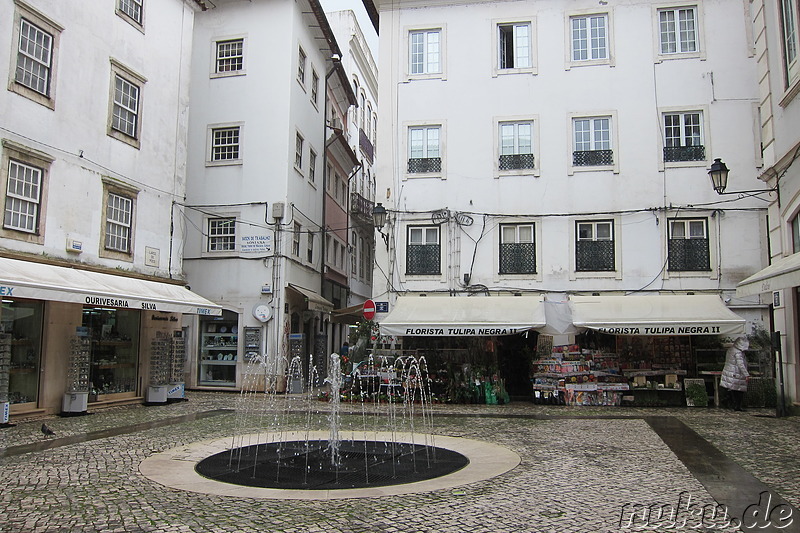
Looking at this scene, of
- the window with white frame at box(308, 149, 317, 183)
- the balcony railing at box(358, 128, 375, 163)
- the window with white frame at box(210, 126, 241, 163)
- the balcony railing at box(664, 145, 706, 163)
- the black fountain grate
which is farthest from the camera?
the balcony railing at box(358, 128, 375, 163)

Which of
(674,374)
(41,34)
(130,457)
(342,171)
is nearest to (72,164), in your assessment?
(41,34)

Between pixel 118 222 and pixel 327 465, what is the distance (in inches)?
445

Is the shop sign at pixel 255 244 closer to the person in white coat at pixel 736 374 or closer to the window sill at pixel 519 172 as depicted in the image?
the window sill at pixel 519 172

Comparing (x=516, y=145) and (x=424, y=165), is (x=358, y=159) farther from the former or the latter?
(x=516, y=145)

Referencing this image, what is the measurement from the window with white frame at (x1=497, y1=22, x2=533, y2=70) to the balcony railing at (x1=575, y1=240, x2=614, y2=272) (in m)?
6.14

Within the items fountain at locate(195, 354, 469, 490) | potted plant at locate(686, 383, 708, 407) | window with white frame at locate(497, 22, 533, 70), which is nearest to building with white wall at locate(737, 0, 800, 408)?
potted plant at locate(686, 383, 708, 407)

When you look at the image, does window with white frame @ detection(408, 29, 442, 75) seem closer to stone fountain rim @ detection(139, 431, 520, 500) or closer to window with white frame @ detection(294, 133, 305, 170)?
window with white frame @ detection(294, 133, 305, 170)

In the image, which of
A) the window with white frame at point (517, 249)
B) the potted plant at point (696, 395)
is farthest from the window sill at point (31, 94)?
the potted plant at point (696, 395)

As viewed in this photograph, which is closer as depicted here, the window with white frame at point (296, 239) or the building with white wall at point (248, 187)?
the building with white wall at point (248, 187)

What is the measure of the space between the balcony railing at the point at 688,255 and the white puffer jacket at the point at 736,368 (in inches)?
119

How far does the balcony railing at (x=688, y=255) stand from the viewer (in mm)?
19531

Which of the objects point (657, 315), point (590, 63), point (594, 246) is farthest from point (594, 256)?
point (590, 63)

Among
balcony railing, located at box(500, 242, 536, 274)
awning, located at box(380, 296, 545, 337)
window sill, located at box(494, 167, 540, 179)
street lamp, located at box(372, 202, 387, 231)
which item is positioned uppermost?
window sill, located at box(494, 167, 540, 179)

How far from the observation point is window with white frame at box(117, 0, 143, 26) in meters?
18.0
